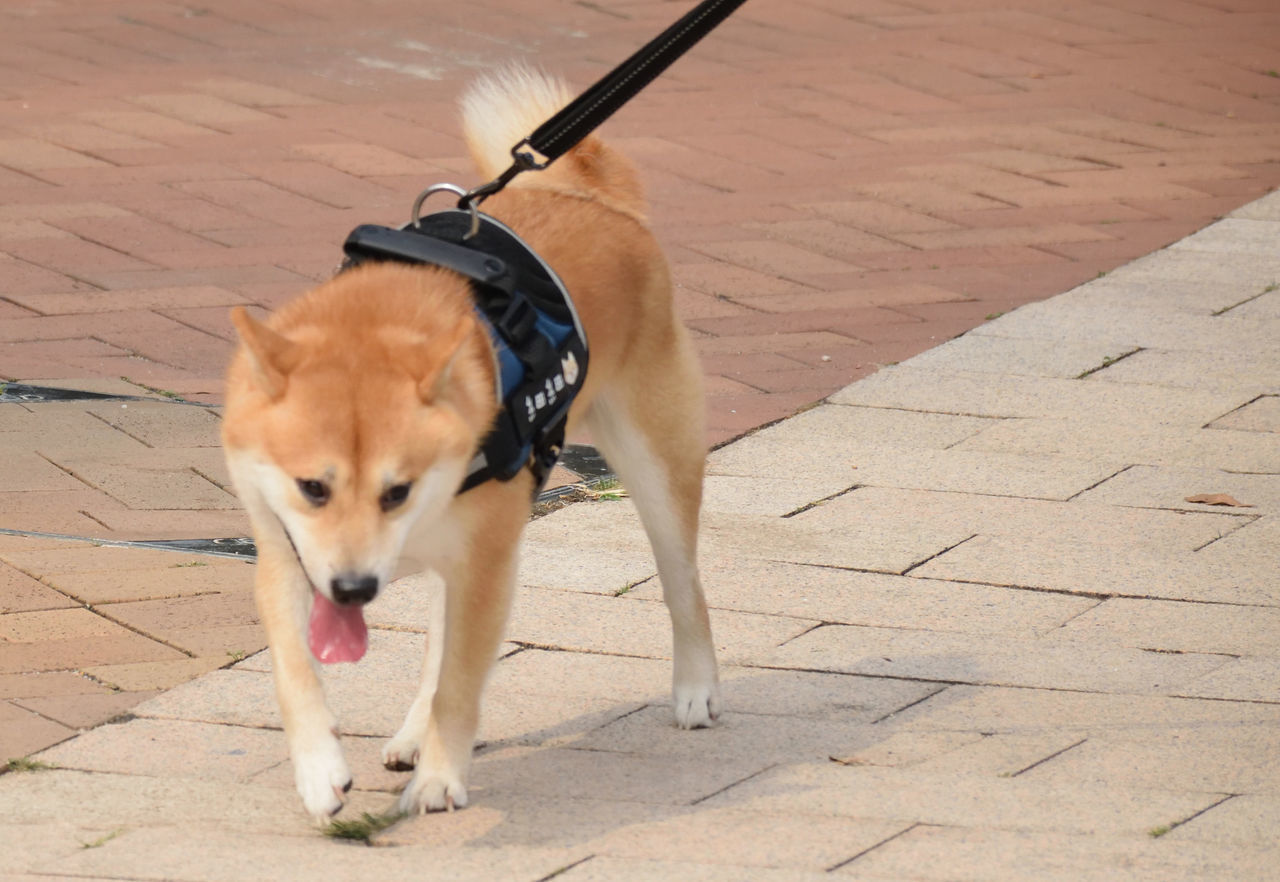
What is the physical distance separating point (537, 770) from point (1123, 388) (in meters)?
3.16

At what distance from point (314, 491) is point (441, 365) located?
28 cm

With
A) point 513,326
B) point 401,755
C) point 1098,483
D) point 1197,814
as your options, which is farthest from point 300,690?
point 1098,483

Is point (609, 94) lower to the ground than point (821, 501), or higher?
higher

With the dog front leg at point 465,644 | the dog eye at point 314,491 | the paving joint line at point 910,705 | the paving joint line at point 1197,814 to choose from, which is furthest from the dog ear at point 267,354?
the paving joint line at point 1197,814

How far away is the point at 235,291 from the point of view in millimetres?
6344

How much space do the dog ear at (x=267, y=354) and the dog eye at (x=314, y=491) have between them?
0.52 ft

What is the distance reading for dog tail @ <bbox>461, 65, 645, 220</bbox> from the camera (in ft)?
12.7

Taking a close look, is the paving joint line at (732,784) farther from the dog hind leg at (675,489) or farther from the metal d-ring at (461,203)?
the metal d-ring at (461,203)

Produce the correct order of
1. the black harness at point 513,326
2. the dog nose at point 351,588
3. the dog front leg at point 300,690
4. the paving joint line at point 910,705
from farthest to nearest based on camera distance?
the paving joint line at point 910,705
the black harness at point 513,326
the dog front leg at point 300,690
the dog nose at point 351,588

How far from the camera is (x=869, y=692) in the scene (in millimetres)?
3834

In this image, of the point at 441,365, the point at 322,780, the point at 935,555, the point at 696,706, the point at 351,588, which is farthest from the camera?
the point at 935,555

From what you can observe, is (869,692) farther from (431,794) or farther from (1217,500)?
(1217,500)

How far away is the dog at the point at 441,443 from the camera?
288 centimetres

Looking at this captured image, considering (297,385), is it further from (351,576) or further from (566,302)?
(566,302)
